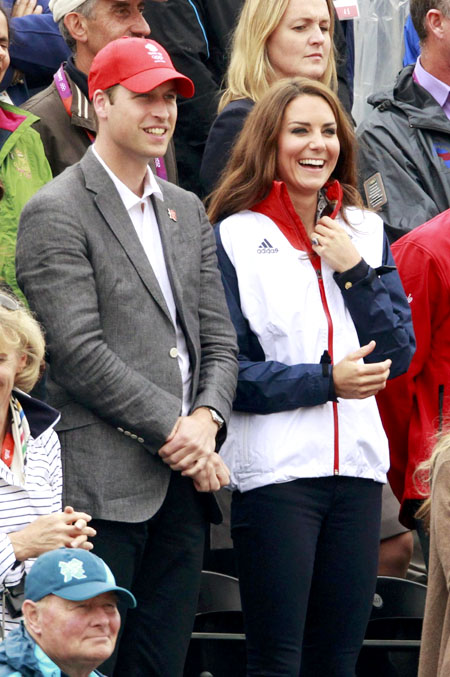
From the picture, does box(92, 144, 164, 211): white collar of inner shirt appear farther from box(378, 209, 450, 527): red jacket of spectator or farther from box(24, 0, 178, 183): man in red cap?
box(378, 209, 450, 527): red jacket of spectator

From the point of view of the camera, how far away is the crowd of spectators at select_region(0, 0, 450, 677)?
13.0 feet

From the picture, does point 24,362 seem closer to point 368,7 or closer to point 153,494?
point 153,494

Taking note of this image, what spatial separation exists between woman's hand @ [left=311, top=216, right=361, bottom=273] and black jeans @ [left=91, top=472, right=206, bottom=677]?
988 mm

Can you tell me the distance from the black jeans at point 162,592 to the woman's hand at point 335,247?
99 cm

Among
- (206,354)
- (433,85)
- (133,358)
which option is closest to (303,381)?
(206,354)

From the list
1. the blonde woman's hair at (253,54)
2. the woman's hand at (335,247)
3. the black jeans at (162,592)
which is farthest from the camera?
the blonde woman's hair at (253,54)

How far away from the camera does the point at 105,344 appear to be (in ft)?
13.1

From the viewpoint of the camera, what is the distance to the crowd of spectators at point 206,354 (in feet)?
13.0

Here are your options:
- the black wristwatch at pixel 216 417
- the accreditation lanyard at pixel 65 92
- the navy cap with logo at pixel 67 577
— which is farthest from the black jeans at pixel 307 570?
the accreditation lanyard at pixel 65 92

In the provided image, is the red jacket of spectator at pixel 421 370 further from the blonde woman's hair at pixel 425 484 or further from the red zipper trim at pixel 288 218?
the red zipper trim at pixel 288 218

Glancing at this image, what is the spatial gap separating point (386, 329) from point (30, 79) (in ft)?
7.25

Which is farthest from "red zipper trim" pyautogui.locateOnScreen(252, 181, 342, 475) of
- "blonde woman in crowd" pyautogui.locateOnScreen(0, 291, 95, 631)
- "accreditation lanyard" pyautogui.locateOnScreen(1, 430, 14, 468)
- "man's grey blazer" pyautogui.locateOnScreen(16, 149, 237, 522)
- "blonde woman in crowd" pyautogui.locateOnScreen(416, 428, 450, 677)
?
"accreditation lanyard" pyautogui.locateOnScreen(1, 430, 14, 468)

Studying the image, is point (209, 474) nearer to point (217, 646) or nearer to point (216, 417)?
point (216, 417)

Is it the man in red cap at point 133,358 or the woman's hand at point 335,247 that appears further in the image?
the woman's hand at point 335,247
